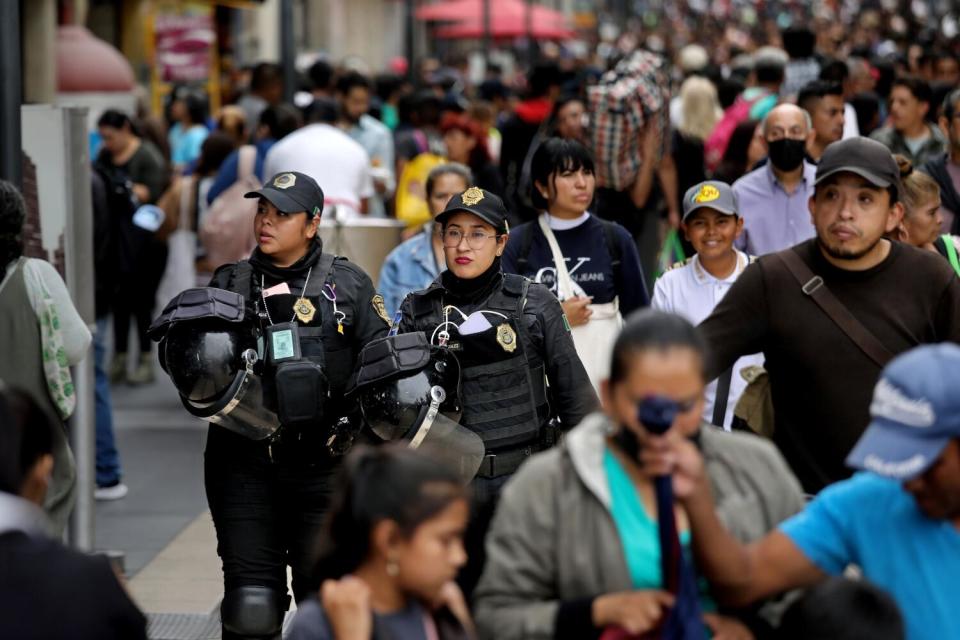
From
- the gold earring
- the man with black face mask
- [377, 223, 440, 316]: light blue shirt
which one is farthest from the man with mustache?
the man with black face mask

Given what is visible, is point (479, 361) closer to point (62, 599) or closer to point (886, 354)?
point (886, 354)

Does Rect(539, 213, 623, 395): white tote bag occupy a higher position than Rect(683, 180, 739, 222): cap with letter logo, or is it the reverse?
Rect(683, 180, 739, 222): cap with letter logo

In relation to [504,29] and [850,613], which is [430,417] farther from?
[504,29]

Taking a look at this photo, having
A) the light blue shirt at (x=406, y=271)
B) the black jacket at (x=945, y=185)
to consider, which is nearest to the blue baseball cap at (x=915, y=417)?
the light blue shirt at (x=406, y=271)

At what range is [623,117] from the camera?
33.2 feet

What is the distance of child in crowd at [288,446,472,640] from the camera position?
3068 mm

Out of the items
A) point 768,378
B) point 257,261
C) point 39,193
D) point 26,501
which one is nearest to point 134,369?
point 39,193

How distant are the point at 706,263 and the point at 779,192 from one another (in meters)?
1.51

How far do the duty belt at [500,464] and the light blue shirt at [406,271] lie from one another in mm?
2280

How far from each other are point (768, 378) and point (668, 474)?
1.94m

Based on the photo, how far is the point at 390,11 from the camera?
47875 mm

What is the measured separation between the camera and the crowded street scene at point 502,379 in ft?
10.3

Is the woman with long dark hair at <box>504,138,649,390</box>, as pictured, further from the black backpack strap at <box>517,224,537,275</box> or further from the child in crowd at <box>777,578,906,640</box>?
the child in crowd at <box>777,578,906,640</box>

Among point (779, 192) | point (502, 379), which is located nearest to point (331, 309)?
point (502, 379)
